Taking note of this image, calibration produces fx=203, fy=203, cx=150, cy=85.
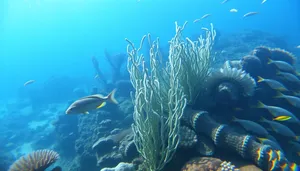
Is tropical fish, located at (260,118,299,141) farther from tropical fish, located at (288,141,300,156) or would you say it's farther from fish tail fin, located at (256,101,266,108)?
fish tail fin, located at (256,101,266,108)


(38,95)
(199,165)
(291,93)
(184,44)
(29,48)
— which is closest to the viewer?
(199,165)

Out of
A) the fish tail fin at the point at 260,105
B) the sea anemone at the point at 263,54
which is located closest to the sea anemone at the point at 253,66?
the sea anemone at the point at 263,54

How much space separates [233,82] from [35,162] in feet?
15.2

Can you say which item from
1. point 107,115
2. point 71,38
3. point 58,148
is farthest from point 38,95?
point 71,38

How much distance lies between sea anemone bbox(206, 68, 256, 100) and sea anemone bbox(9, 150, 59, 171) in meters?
4.04

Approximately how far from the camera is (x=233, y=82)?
454 cm

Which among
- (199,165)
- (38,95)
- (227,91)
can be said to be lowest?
(199,165)

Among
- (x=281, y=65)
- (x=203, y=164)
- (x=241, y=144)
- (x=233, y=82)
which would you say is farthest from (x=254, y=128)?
(x=281, y=65)

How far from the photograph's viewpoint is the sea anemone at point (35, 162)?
423 centimetres

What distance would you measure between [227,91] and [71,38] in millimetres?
154969

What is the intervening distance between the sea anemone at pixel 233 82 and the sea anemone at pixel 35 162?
404 centimetres

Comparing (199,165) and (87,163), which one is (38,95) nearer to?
(87,163)

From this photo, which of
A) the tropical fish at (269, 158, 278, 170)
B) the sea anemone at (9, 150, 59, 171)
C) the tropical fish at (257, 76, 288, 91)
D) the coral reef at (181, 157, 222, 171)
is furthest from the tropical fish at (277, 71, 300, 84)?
the sea anemone at (9, 150, 59, 171)

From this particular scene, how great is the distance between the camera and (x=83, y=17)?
488 feet
